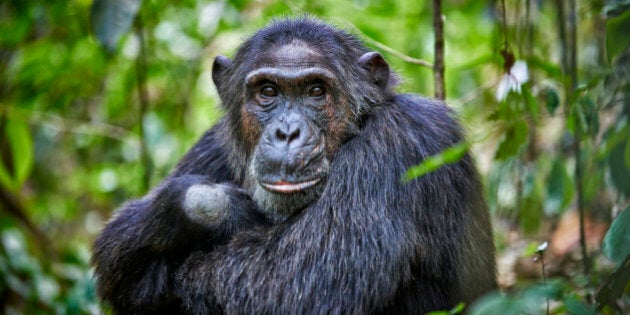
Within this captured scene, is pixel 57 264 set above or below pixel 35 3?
below

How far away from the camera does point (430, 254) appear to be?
4.43 m

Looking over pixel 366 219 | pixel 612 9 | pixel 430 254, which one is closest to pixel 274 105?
pixel 366 219

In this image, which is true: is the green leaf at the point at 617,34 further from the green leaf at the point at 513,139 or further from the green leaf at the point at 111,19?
the green leaf at the point at 111,19

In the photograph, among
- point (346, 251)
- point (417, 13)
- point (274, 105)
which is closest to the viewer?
point (346, 251)

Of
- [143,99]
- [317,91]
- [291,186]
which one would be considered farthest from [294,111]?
[143,99]

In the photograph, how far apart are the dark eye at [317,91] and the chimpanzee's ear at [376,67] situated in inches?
16.3

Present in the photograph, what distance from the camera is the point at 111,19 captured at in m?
5.52

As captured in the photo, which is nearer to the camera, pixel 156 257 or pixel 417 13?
pixel 156 257

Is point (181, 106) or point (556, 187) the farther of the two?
point (181, 106)

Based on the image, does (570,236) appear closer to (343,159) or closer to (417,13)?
(417,13)

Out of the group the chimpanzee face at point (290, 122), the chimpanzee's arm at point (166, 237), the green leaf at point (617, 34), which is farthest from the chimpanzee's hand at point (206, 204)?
the green leaf at point (617, 34)

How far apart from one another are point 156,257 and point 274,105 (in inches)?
46.2

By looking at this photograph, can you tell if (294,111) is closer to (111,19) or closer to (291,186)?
(291,186)

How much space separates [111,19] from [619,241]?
12.4ft
